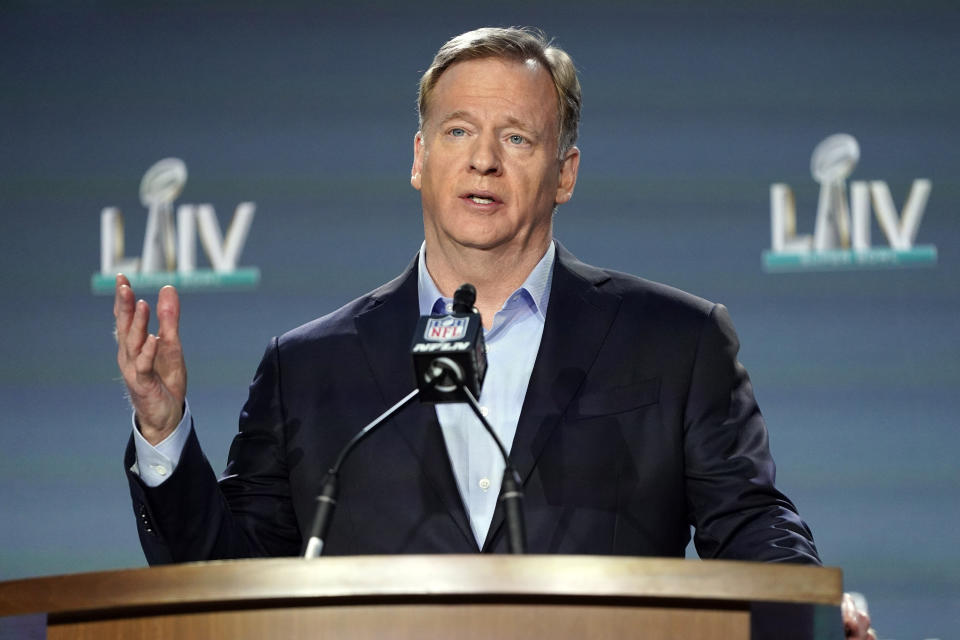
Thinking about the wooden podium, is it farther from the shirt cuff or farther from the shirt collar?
the shirt collar

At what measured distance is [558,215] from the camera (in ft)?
11.7

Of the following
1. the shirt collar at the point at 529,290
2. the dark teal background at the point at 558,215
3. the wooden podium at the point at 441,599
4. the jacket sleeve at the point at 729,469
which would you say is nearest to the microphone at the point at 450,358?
the wooden podium at the point at 441,599

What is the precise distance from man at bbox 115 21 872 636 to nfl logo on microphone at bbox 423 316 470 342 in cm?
42

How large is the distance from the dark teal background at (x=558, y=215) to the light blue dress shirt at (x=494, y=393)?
1284 millimetres

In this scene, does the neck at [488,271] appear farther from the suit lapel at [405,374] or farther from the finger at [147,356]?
the finger at [147,356]

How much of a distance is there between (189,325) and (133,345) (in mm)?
2042

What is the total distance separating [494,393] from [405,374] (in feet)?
0.56

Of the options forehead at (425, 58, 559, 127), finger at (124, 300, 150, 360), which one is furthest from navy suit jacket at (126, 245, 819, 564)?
forehead at (425, 58, 559, 127)

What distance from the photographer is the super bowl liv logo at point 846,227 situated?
134 inches

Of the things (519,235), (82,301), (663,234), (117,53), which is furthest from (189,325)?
(519,235)

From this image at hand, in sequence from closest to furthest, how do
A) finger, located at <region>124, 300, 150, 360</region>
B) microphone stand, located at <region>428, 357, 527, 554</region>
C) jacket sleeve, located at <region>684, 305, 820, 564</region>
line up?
microphone stand, located at <region>428, 357, 527, 554</region> → finger, located at <region>124, 300, 150, 360</region> → jacket sleeve, located at <region>684, 305, 820, 564</region>

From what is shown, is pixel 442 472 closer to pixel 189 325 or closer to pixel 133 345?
pixel 133 345

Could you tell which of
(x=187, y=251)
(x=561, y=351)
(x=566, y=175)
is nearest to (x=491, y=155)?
(x=566, y=175)

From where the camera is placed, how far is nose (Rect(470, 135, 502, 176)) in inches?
87.0
